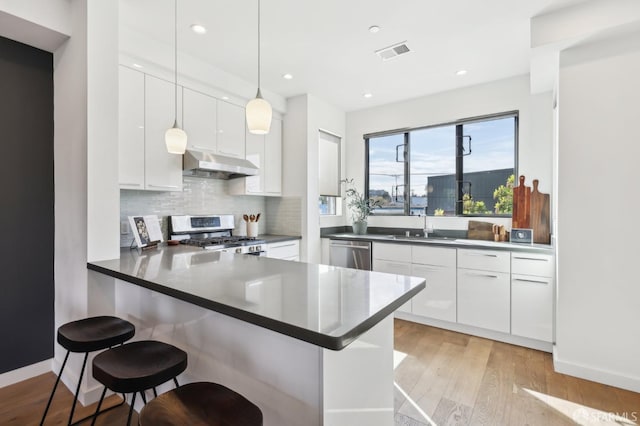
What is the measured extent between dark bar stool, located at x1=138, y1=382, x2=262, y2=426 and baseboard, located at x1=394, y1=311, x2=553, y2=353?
2.85 metres

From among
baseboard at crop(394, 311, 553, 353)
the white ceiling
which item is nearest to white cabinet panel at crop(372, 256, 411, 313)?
baseboard at crop(394, 311, 553, 353)

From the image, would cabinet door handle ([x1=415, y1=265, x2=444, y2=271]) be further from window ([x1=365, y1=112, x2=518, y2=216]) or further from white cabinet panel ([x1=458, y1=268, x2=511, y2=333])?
window ([x1=365, y1=112, x2=518, y2=216])

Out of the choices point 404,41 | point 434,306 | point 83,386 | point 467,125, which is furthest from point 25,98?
point 467,125

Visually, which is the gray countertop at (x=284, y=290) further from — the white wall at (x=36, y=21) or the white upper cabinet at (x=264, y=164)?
the white upper cabinet at (x=264, y=164)

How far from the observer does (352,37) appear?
271 centimetres

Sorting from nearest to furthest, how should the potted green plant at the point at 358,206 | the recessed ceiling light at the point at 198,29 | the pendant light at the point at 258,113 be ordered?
1. the pendant light at the point at 258,113
2. the recessed ceiling light at the point at 198,29
3. the potted green plant at the point at 358,206

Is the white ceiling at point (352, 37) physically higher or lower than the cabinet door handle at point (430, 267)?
higher

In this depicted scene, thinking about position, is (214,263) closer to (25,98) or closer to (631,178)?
(25,98)

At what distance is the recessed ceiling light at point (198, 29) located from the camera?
2.55 meters

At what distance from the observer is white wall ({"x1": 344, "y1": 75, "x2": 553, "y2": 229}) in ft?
11.1

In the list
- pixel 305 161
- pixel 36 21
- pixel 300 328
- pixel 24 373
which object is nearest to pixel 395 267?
pixel 305 161

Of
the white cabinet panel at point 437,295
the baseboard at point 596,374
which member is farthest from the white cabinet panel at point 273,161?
the baseboard at point 596,374

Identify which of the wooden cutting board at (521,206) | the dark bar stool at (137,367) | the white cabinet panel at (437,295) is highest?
the wooden cutting board at (521,206)

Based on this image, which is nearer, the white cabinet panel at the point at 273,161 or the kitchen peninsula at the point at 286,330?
the kitchen peninsula at the point at 286,330
